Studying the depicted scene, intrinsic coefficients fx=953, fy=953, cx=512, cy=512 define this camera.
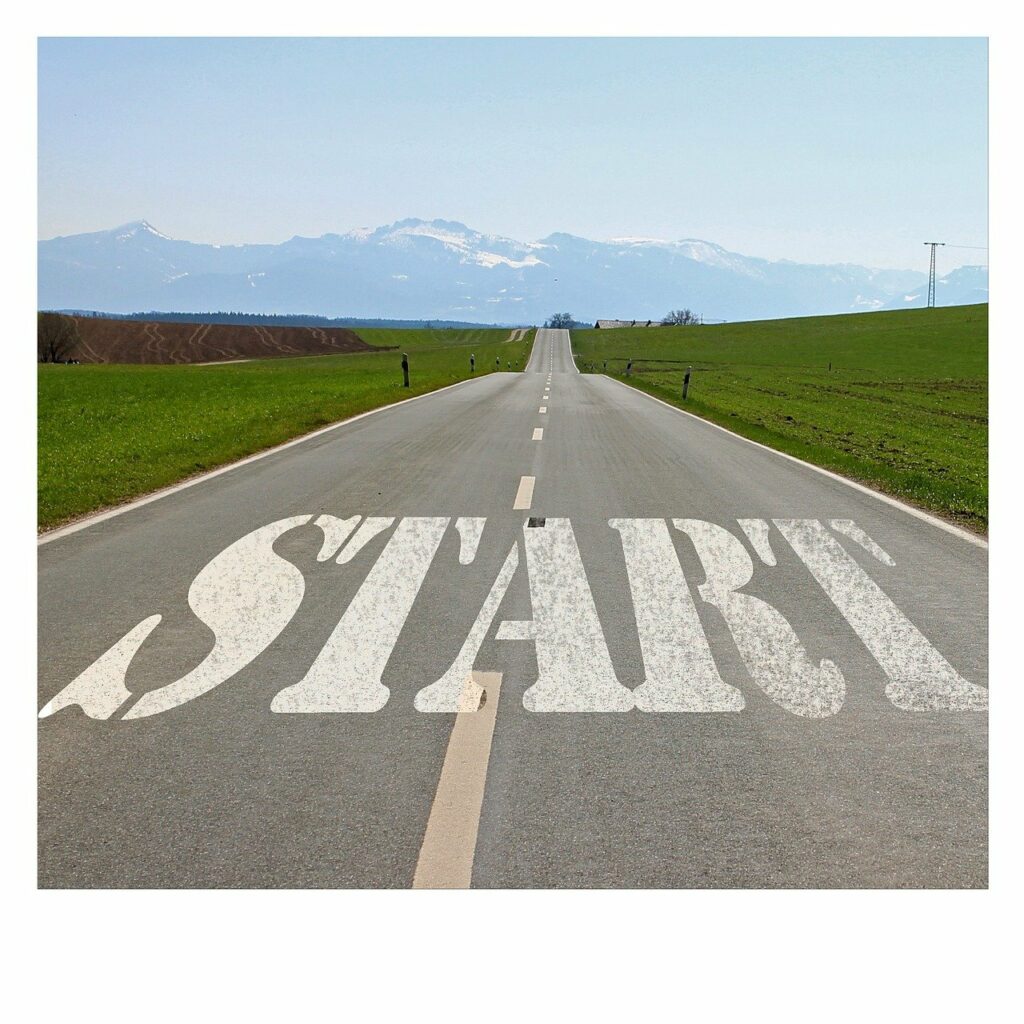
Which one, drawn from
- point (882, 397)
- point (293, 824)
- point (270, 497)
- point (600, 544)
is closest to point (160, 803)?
point (293, 824)

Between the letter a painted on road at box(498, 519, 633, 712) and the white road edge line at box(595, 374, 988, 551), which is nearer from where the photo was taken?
the letter a painted on road at box(498, 519, 633, 712)

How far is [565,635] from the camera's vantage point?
5.79 metres

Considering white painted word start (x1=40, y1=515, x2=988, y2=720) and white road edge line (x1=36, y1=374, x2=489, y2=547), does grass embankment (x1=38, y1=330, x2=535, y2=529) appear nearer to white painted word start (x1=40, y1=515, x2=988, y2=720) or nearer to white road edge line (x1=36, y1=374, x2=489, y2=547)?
white road edge line (x1=36, y1=374, x2=489, y2=547)

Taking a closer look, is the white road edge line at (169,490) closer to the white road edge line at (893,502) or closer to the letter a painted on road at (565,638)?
→ the letter a painted on road at (565,638)

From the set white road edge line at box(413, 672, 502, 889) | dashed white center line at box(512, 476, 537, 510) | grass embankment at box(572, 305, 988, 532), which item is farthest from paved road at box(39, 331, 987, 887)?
grass embankment at box(572, 305, 988, 532)

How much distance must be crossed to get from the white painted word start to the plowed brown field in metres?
113

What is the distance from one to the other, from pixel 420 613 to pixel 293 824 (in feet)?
8.85

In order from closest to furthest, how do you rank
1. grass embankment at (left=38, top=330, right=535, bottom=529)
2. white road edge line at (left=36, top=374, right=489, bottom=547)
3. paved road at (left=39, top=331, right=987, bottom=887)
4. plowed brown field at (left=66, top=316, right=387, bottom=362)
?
paved road at (left=39, top=331, right=987, bottom=887) < white road edge line at (left=36, top=374, right=489, bottom=547) < grass embankment at (left=38, top=330, right=535, bottom=529) < plowed brown field at (left=66, top=316, right=387, bottom=362)

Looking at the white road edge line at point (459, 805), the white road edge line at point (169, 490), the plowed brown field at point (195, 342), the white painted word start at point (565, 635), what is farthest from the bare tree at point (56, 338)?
the white road edge line at point (459, 805)

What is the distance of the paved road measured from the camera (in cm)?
346

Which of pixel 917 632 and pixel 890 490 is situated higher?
pixel 890 490

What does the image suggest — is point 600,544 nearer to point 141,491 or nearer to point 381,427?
point 141,491

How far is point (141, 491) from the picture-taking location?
11586 mm

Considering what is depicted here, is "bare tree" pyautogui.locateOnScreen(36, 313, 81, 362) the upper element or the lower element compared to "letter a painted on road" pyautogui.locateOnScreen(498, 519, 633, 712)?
upper
